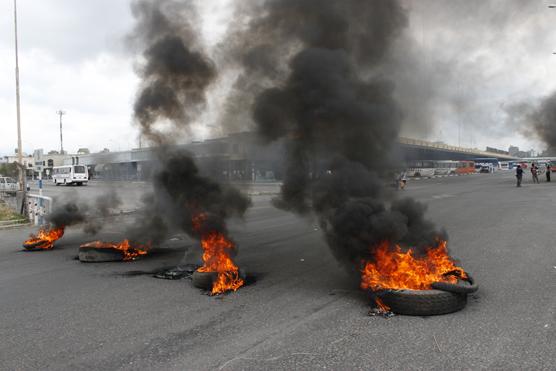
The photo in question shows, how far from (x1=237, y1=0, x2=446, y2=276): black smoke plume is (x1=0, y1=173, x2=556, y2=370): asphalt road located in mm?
970

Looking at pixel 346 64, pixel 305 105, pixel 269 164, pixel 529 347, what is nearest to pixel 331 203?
pixel 305 105

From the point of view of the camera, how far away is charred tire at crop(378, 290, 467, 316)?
4371 millimetres

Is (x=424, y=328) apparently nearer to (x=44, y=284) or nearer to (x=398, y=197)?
(x=398, y=197)

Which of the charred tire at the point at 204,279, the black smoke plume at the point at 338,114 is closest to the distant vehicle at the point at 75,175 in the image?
the black smoke plume at the point at 338,114

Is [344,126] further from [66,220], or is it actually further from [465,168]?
[465,168]

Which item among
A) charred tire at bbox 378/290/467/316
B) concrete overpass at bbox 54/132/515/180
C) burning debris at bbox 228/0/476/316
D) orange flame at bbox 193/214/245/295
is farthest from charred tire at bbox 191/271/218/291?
concrete overpass at bbox 54/132/515/180

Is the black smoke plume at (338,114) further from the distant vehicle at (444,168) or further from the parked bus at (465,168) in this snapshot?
the parked bus at (465,168)

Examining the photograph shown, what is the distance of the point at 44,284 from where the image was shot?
246 inches

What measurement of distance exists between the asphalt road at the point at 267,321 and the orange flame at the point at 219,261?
214 millimetres

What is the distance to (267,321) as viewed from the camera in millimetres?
4375

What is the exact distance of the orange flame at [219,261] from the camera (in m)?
5.57

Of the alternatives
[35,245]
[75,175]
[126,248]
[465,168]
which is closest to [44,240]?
[35,245]

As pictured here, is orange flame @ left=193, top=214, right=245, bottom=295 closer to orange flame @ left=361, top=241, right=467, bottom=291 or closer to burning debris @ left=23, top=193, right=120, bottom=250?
orange flame @ left=361, top=241, right=467, bottom=291

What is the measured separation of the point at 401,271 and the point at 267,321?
1.63 m
